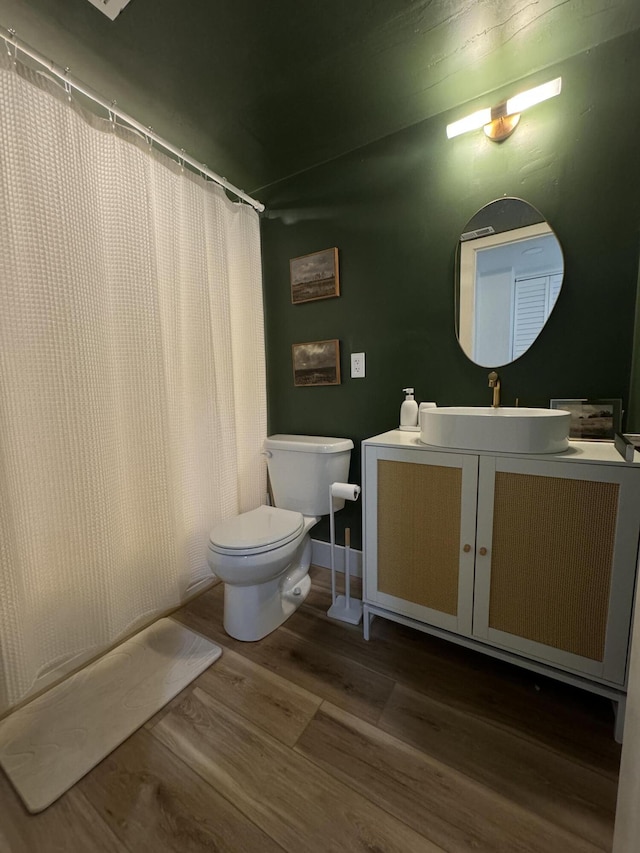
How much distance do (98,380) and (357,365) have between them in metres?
1.14

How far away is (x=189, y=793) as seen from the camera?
35.2 inches

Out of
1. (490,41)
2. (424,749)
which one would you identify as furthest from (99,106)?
(424,749)

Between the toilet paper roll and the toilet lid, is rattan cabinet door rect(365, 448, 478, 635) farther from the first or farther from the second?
the toilet lid

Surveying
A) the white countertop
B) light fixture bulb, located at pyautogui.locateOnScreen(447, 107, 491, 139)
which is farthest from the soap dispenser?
light fixture bulb, located at pyautogui.locateOnScreen(447, 107, 491, 139)

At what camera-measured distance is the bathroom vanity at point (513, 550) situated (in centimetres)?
97

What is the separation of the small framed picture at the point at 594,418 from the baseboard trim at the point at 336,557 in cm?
117

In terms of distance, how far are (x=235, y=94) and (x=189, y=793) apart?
2.26 meters

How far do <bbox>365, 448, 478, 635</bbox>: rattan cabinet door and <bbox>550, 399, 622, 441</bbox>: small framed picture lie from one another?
49cm

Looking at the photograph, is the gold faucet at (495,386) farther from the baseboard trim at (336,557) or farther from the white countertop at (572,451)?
the baseboard trim at (336,557)

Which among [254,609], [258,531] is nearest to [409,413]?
[258,531]

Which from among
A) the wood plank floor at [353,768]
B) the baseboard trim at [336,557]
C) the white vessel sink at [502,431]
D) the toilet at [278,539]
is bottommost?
the wood plank floor at [353,768]

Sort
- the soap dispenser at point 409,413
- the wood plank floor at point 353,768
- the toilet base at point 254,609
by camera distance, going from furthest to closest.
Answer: the soap dispenser at point 409,413 → the toilet base at point 254,609 → the wood plank floor at point 353,768

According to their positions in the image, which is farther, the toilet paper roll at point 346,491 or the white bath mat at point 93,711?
the toilet paper roll at point 346,491

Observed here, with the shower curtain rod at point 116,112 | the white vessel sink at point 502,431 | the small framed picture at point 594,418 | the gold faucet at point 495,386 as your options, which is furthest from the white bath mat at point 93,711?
the shower curtain rod at point 116,112
